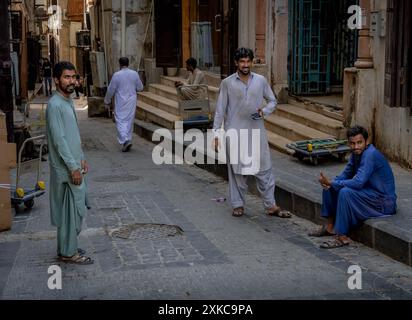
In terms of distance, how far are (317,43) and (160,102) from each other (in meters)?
5.23

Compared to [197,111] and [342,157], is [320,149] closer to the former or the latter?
[342,157]

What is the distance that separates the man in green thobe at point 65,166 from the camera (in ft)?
20.3

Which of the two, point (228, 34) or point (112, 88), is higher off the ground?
point (228, 34)

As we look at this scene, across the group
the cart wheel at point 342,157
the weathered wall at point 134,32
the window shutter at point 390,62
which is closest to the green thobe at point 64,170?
the window shutter at point 390,62

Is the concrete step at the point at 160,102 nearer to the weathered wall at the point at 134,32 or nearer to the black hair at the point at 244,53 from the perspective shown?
the weathered wall at the point at 134,32

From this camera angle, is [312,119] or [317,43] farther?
[317,43]

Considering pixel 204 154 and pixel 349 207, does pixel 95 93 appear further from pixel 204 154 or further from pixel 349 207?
pixel 349 207

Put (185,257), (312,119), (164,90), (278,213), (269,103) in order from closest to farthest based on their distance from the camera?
1. (185,257)
2. (269,103)
3. (278,213)
4. (312,119)
5. (164,90)

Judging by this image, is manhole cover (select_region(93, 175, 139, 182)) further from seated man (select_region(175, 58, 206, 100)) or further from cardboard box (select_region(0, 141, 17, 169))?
seated man (select_region(175, 58, 206, 100))

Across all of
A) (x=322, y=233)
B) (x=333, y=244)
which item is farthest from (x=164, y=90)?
(x=333, y=244)

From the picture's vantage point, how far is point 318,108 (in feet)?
42.4

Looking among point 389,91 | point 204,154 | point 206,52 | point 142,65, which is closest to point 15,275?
point 389,91

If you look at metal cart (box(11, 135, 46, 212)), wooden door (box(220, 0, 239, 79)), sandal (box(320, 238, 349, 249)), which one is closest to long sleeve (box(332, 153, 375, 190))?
sandal (box(320, 238, 349, 249))
